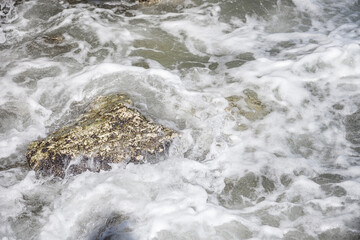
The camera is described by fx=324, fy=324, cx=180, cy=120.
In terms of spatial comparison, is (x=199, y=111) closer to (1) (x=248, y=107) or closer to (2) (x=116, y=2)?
(1) (x=248, y=107)

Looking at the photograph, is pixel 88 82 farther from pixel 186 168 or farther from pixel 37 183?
pixel 186 168

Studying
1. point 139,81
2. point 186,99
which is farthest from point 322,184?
point 139,81

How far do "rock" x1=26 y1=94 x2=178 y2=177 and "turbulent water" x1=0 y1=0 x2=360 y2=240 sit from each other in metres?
0.12

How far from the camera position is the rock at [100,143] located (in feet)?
11.8

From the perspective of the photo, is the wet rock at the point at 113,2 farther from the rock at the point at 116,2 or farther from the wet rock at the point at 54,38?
the wet rock at the point at 54,38

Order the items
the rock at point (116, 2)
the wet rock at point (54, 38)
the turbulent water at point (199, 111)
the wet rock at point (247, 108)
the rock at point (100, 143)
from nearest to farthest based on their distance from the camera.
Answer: the turbulent water at point (199, 111) → the rock at point (100, 143) → the wet rock at point (247, 108) → the wet rock at point (54, 38) → the rock at point (116, 2)

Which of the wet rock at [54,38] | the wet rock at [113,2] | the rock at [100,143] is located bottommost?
the rock at [100,143]

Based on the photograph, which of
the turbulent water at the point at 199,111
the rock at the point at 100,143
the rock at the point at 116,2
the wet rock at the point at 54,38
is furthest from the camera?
the rock at the point at 116,2

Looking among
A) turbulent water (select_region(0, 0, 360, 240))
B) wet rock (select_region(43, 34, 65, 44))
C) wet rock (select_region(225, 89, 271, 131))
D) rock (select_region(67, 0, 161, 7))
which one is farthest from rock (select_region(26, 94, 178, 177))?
rock (select_region(67, 0, 161, 7))

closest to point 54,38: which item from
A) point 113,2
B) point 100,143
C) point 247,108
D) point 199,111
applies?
point 113,2

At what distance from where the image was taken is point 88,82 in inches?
193

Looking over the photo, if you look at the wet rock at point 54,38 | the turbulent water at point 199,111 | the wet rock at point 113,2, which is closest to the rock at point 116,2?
the wet rock at point 113,2

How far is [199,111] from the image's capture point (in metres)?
4.39

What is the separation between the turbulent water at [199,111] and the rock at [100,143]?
125 mm
